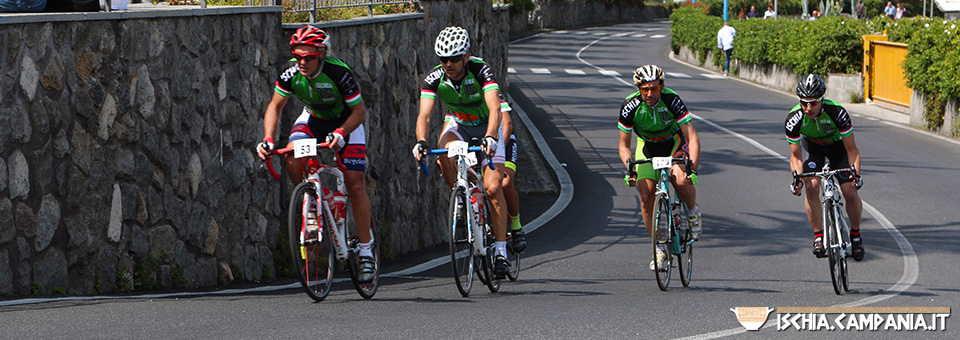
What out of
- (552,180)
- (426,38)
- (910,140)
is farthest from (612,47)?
(426,38)

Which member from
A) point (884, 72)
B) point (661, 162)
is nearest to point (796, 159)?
point (661, 162)

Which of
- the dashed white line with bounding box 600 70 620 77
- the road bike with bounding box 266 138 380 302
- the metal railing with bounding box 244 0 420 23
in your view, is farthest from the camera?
the dashed white line with bounding box 600 70 620 77

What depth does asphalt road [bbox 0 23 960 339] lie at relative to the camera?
6.70m

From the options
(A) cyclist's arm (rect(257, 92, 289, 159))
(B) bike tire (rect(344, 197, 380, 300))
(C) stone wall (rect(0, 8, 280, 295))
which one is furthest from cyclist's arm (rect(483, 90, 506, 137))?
(C) stone wall (rect(0, 8, 280, 295))

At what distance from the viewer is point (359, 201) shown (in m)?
7.73

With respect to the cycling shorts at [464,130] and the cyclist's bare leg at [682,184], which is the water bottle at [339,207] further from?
the cyclist's bare leg at [682,184]

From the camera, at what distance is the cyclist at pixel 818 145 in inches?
347

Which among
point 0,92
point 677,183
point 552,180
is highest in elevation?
point 0,92

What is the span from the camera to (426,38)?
1333 cm

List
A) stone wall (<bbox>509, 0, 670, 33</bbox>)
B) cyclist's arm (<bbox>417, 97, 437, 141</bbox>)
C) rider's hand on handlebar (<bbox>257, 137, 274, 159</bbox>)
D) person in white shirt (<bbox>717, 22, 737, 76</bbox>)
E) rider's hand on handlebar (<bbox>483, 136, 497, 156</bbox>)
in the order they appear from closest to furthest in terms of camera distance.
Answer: rider's hand on handlebar (<bbox>257, 137, 274, 159</bbox>), rider's hand on handlebar (<bbox>483, 136, 497, 156</bbox>), cyclist's arm (<bbox>417, 97, 437, 141</bbox>), person in white shirt (<bbox>717, 22, 737, 76</bbox>), stone wall (<bbox>509, 0, 670, 33</bbox>)

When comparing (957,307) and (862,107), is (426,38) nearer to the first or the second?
(957,307)

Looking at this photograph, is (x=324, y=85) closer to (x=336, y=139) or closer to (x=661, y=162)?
(x=336, y=139)

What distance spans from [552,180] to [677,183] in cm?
832

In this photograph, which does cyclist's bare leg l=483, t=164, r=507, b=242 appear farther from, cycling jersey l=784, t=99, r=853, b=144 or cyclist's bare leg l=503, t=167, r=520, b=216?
cycling jersey l=784, t=99, r=853, b=144
